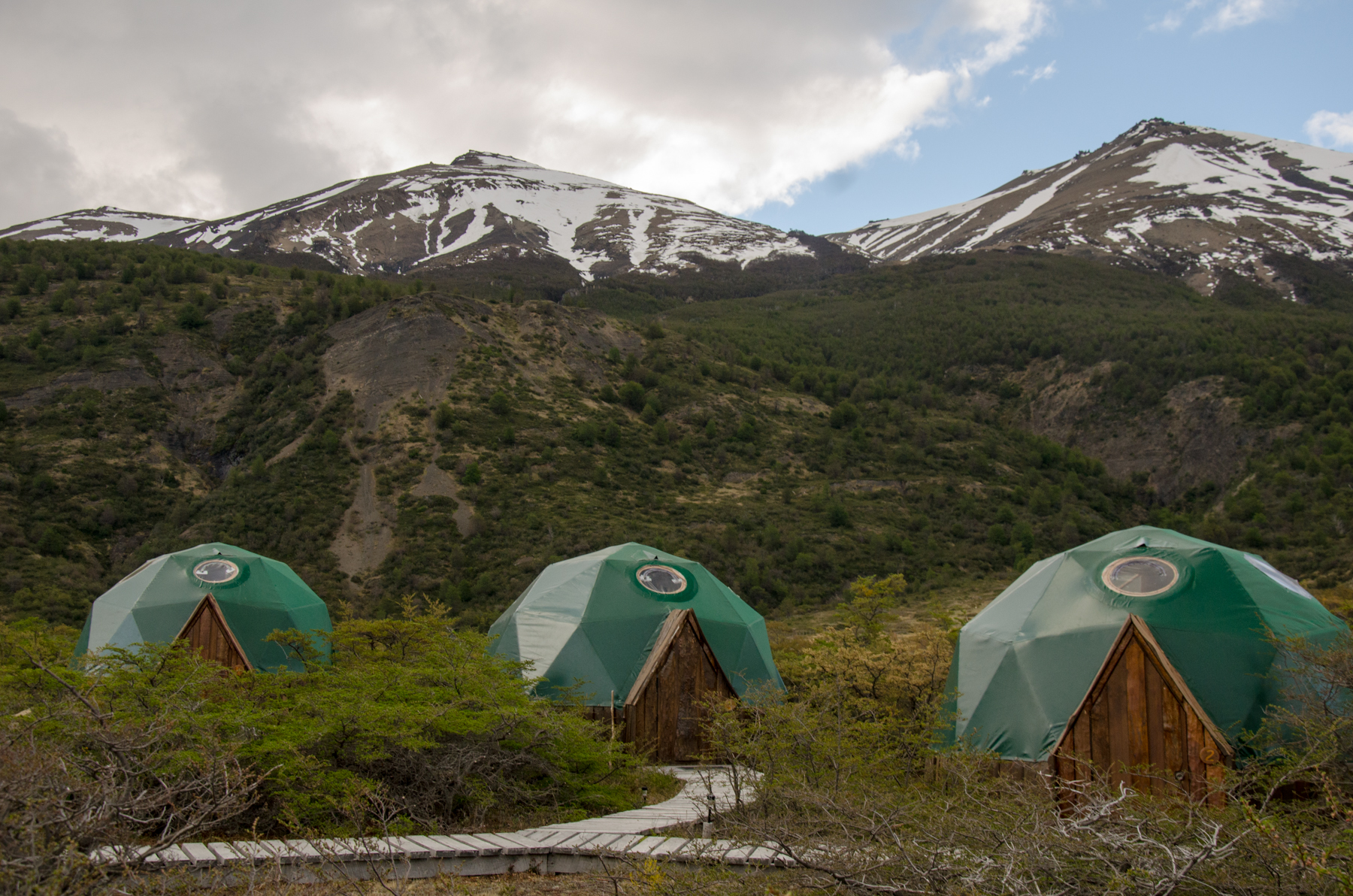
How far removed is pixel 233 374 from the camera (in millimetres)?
58688

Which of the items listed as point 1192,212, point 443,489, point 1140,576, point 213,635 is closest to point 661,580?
point 1140,576

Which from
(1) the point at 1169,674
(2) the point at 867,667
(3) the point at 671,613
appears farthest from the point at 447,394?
(1) the point at 1169,674

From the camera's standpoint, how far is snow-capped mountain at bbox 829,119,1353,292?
116m

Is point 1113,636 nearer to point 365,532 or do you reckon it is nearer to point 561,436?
point 365,532

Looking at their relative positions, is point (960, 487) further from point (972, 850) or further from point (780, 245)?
point (780, 245)

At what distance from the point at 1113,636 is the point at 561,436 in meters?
42.7

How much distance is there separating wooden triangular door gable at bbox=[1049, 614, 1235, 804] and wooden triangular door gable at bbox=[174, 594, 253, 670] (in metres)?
17.8

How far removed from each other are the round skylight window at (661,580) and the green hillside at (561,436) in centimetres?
1855

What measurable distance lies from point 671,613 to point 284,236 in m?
159

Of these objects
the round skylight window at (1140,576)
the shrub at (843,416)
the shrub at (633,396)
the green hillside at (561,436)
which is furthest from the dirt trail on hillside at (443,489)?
the round skylight window at (1140,576)

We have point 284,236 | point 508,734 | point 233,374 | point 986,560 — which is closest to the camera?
point 508,734

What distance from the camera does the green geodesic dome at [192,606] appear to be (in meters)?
20.7

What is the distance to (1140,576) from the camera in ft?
41.4

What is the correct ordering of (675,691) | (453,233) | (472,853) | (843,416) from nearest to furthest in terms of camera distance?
(472,853)
(675,691)
(843,416)
(453,233)
